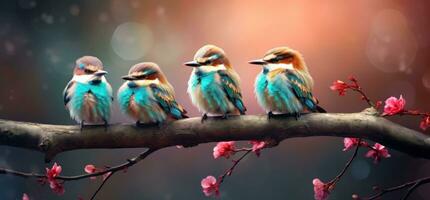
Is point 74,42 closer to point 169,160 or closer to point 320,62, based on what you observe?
point 169,160

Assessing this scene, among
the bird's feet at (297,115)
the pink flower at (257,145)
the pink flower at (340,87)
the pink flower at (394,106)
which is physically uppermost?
the pink flower at (340,87)

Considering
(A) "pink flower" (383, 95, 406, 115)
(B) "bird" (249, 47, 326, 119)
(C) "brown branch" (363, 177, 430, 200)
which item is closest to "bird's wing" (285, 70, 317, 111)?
(B) "bird" (249, 47, 326, 119)

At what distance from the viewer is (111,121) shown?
151cm

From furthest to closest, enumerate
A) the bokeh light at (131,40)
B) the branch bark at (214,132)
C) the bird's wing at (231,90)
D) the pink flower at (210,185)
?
the bokeh light at (131,40), the pink flower at (210,185), the bird's wing at (231,90), the branch bark at (214,132)

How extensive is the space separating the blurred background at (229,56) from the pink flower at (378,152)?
0.07 metres

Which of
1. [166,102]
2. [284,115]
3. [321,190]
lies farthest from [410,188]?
[166,102]

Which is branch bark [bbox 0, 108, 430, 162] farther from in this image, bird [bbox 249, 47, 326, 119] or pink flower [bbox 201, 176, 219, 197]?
pink flower [bbox 201, 176, 219, 197]

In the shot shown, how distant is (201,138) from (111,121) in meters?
0.26

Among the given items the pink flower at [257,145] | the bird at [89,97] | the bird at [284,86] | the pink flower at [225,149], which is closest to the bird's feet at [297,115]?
the bird at [284,86]

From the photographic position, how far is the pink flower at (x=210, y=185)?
163cm

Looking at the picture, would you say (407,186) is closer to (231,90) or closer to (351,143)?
(351,143)

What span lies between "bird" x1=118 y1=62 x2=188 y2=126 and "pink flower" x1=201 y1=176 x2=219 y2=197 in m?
0.23

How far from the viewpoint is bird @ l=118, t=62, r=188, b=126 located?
1.47 m

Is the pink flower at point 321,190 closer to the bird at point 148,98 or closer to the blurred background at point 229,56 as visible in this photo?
the blurred background at point 229,56
